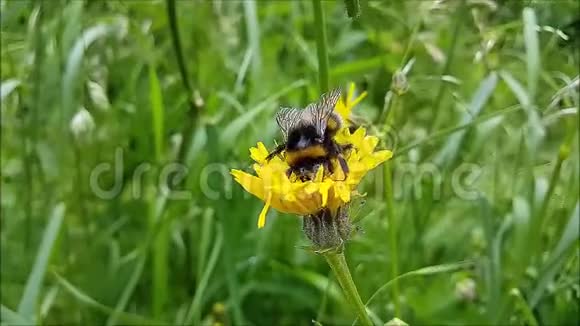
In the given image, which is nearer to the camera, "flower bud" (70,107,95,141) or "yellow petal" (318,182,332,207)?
"yellow petal" (318,182,332,207)

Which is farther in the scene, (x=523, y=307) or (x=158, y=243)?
(x=158, y=243)

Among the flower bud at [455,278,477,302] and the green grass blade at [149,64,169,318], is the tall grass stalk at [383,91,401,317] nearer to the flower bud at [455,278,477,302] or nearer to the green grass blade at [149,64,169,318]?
the flower bud at [455,278,477,302]

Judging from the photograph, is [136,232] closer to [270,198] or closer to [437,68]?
[437,68]

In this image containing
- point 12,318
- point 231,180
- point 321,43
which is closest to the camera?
point 321,43

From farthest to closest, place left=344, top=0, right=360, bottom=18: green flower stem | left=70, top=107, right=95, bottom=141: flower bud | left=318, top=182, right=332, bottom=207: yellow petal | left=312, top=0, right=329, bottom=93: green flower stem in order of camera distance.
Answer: left=70, top=107, right=95, bottom=141: flower bud → left=312, top=0, right=329, bottom=93: green flower stem → left=344, top=0, right=360, bottom=18: green flower stem → left=318, top=182, right=332, bottom=207: yellow petal

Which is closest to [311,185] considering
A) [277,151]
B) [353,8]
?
[277,151]

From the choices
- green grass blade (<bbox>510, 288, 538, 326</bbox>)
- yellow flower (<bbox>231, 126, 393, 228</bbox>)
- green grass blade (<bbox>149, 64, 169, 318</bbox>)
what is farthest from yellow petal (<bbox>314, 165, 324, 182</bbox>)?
green grass blade (<bbox>149, 64, 169, 318</bbox>)

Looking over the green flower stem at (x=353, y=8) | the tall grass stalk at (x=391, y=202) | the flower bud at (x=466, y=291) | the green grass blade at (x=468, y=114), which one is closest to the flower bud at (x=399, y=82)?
the tall grass stalk at (x=391, y=202)

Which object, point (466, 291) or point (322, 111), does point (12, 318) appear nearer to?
point (322, 111)
